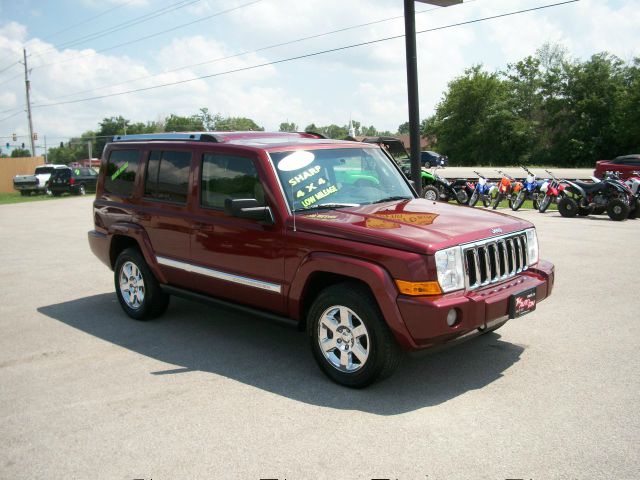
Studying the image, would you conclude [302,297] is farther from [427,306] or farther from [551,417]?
[551,417]

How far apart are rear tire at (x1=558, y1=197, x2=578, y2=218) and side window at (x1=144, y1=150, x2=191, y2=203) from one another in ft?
39.8

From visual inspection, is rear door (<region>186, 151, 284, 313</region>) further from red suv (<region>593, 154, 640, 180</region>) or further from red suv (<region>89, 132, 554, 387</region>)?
red suv (<region>593, 154, 640, 180</region>)

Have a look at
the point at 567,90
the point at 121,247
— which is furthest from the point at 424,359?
the point at 567,90

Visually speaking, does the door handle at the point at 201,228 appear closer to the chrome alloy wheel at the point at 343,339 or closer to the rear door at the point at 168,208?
the rear door at the point at 168,208

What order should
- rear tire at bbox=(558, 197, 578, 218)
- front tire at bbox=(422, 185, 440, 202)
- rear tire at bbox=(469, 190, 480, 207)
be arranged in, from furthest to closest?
front tire at bbox=(422, 185, 440, 202) < rear tire at bbox=(469, 190, 480, 207) < rear tire at bbox=(558, 197, 578, 218)

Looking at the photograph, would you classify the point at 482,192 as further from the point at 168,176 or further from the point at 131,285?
the point at 168,176

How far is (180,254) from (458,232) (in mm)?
2796

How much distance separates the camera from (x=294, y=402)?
4.39m

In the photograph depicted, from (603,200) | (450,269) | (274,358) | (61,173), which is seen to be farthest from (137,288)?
(61,173)

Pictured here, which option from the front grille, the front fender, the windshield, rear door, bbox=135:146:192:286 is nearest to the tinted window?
rear door, bbox=135:146:192:286

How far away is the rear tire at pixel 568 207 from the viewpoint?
1528cm

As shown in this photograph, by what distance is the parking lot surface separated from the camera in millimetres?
3506

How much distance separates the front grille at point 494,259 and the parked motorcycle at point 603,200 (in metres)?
10.7

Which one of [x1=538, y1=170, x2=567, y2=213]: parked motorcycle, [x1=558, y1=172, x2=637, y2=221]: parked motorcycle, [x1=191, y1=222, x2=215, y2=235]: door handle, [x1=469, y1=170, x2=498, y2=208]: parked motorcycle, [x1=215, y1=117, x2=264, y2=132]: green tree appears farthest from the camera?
[x1=215, y1=117, x2=264, y2=132]: green tree
